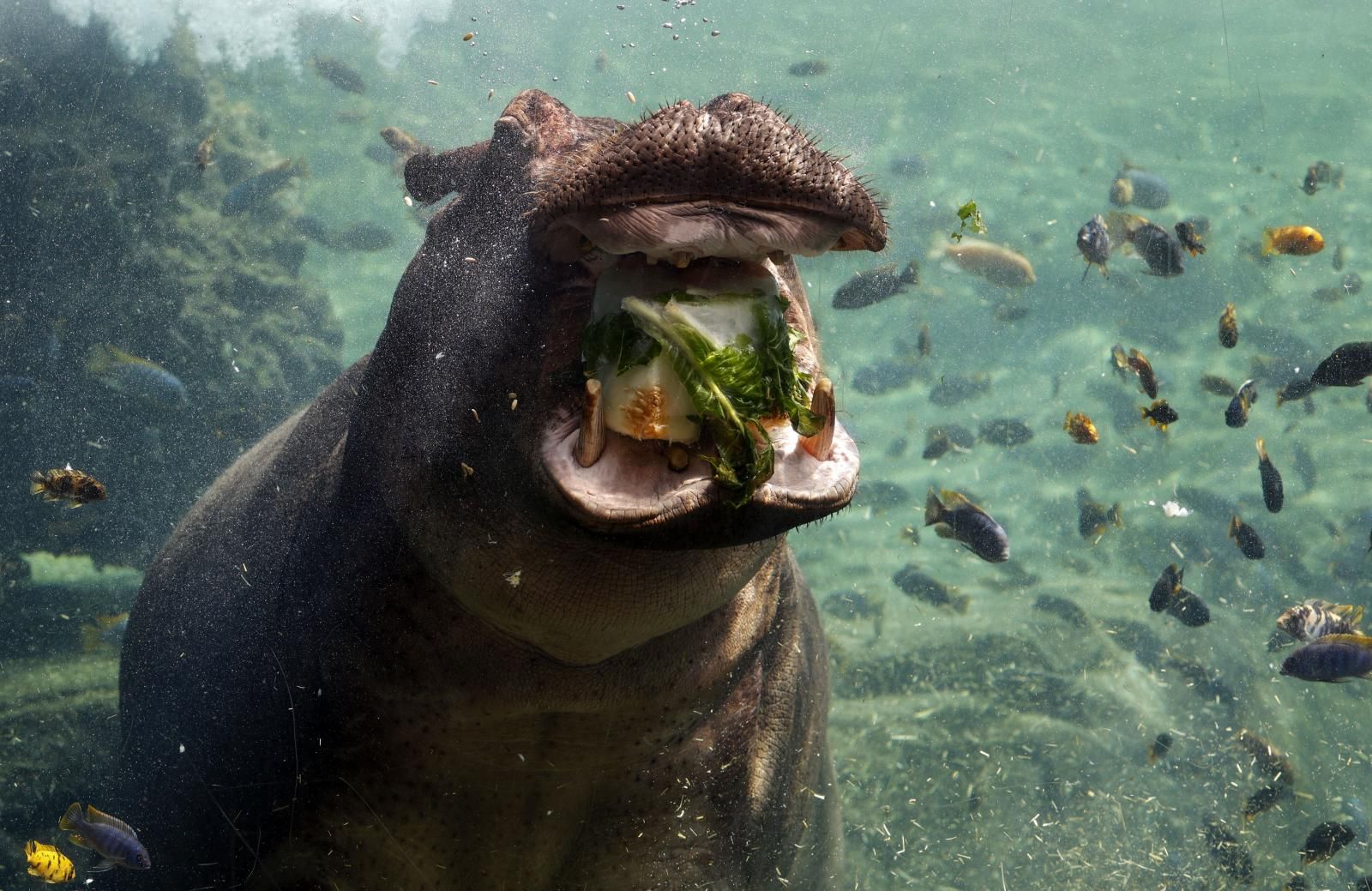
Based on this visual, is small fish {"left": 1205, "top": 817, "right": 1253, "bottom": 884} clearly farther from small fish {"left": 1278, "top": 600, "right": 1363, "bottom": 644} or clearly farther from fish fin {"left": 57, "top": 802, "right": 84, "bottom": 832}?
fish fin {"left": 57, "top": 802, "right": 84, "bottom": 832}

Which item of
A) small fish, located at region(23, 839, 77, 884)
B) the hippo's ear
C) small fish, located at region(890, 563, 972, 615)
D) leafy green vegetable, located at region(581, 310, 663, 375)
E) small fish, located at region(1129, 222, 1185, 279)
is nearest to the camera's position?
leafy green vegetable, located at region(581, 310, 663, 375)

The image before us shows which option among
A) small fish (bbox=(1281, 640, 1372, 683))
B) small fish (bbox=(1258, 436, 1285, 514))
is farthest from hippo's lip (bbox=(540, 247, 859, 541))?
small fish (bbox=(1258, 436, 1285, 514))

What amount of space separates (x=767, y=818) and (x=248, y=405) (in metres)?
11.0

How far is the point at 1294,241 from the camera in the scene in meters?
8.70

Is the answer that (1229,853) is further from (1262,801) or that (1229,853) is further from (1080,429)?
(1080,429)

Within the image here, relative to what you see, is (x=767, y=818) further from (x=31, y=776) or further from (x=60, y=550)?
(x=60, y=550)

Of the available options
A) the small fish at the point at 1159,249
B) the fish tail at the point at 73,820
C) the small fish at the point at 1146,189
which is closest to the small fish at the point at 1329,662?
the small fish at the point at 1159,249

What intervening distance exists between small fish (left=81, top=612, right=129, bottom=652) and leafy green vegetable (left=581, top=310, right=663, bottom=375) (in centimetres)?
776

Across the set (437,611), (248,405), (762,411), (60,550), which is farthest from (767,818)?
(248,405)

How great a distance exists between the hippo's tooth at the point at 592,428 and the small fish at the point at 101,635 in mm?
7820

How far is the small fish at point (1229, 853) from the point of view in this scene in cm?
787

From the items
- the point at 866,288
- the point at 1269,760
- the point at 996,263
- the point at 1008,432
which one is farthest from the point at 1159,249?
the point at 996,263

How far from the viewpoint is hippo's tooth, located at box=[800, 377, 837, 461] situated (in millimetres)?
2229

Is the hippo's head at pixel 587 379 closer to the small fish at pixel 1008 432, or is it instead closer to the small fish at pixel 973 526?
the small fish at pixel 973 526
